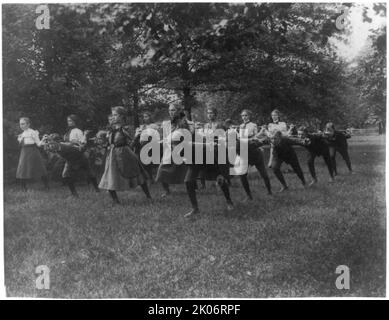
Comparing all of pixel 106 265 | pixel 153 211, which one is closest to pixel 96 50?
pixel 153 211

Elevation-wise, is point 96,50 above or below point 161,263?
above

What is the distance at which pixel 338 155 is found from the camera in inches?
279

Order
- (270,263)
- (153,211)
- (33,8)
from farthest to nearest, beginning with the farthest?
(153,211) < (33,8) < (270,263)

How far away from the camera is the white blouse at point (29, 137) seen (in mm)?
6583

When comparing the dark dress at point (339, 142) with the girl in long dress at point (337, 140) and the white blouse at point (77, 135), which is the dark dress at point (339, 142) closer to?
the girl in long dress at point (337, 140)

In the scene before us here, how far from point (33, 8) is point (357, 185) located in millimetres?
5441

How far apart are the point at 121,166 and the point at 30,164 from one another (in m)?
1.40

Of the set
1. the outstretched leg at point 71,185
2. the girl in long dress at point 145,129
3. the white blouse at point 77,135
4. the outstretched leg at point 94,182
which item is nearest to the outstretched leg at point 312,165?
the girl in long dress at point 145,129

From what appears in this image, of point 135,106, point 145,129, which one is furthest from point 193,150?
point 135,106

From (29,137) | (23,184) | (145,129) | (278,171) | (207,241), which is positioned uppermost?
(145,129)

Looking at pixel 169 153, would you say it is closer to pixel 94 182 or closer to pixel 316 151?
pixel 94 182

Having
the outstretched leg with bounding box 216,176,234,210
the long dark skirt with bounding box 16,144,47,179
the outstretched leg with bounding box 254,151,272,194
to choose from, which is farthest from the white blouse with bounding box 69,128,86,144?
the outstretched leg with bounding box 254,151,272,194

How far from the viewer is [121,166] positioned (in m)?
7.20
